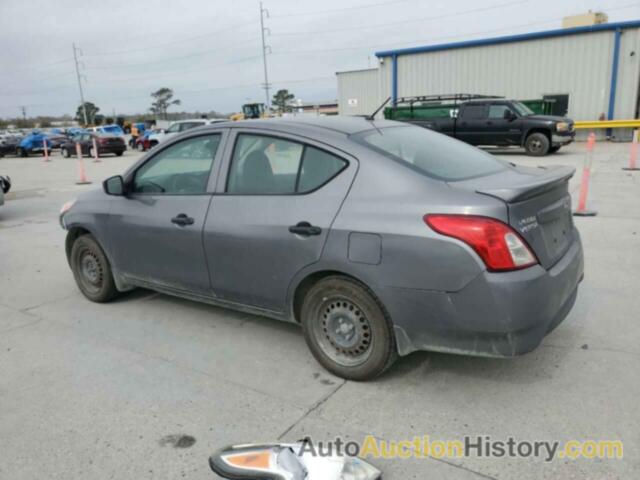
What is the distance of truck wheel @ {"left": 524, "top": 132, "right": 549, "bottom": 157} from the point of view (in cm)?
1703

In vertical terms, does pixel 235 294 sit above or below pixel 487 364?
above

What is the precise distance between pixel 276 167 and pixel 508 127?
15.6 meters

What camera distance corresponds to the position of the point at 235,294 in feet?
12.6

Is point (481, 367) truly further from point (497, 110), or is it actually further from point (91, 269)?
point (497, 110)

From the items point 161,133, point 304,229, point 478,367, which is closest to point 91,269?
point 304,229

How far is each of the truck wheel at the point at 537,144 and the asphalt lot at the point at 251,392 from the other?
1320 centimetres

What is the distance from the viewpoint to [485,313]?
2801 mm

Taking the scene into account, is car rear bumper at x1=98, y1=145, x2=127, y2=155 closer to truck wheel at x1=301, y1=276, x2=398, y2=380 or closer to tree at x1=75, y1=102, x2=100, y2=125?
truck wheel at x1=301, y1=276, x2=398, y2=380

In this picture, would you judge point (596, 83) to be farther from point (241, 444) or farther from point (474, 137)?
point (241, 444)

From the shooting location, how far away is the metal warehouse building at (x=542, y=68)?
23.7 m

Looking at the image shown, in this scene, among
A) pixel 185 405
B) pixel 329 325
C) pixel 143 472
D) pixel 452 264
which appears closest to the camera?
pixel 143 472

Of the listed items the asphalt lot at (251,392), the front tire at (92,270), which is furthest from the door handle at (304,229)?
the front tire at (92,270)

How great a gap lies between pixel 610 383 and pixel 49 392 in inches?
137

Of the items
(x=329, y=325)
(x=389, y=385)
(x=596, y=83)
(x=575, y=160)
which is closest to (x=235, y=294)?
(x=329, y=325)
